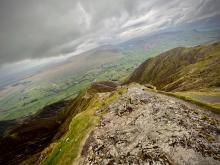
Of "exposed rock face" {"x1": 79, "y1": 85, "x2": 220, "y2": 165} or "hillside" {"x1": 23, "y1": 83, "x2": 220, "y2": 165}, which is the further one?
"hillside" {"x1": 23, "y1": 83, "x2": 220, "y2": 165}

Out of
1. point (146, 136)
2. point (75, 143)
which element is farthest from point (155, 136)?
point (75, 143)

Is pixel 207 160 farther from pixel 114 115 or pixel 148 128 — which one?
pixel 114 115

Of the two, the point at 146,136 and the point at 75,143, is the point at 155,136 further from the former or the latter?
the point at 75,143

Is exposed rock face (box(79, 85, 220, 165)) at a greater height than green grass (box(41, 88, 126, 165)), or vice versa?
exposed rock face (box(79, 85, 220, 165))

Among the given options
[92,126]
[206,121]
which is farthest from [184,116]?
[92,126]

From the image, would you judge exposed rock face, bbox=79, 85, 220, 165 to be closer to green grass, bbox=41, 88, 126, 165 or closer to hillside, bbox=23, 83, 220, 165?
hillside, bbox=23, 83, 220, 165

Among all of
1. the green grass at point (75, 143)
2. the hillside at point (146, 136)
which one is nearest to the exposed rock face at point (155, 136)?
the hillside at point (146, 136)

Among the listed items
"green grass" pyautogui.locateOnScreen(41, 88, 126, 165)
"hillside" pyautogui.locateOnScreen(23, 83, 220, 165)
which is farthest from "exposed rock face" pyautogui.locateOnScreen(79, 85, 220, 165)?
"green grass" pyautogui.locateOnScreen(41, 88, 126, 165)

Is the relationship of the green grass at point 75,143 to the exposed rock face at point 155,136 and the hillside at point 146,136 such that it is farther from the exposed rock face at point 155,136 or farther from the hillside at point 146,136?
the exposed rock face at point 155,136
